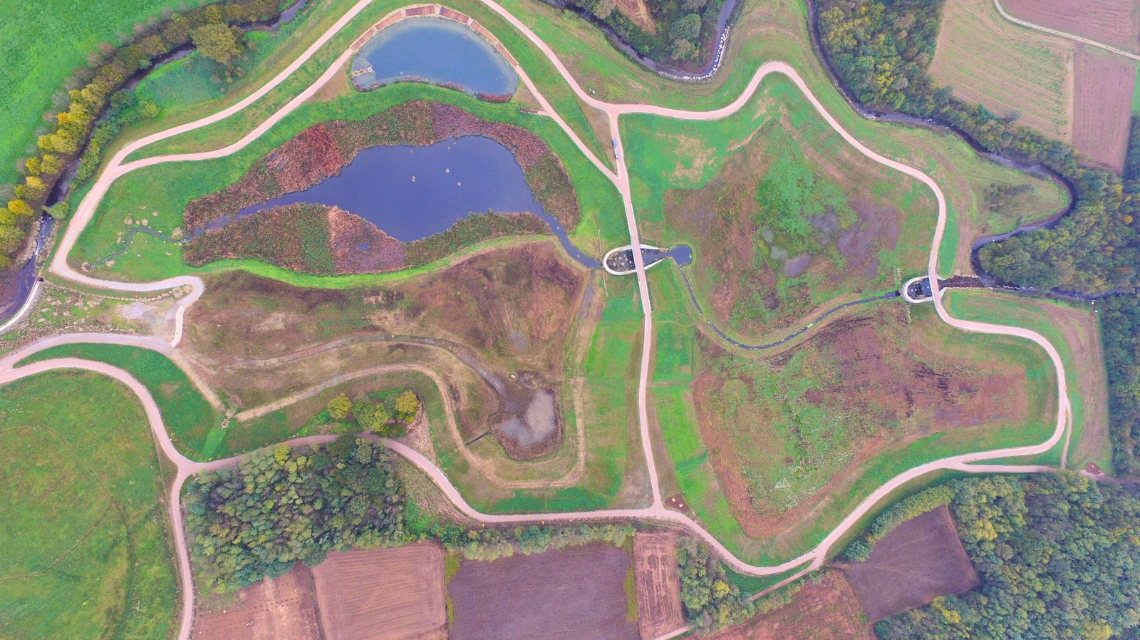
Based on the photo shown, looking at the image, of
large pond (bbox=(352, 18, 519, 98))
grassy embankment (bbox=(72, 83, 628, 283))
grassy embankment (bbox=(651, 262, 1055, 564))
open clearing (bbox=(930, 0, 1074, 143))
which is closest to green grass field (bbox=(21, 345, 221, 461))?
grassy embankment (bbox=(72, 83, 628, 283))

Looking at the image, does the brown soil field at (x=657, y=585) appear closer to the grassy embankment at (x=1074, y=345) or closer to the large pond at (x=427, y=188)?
the large pond at (x=427, y=188)

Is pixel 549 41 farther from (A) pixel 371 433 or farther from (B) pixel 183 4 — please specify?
(A) pixel 371 433

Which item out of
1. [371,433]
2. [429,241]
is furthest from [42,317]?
[429,241]

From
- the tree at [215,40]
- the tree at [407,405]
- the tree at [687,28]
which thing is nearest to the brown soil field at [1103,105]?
the tree at [687,28]

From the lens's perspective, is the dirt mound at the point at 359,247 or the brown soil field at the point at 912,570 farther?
the brown soil field at the point at 912,570

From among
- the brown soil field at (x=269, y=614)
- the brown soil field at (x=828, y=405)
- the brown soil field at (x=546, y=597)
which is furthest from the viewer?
the brown soil field at (x=828, y=405)

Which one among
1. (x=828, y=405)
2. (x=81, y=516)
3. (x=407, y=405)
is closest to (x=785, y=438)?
(x=828, y=405)

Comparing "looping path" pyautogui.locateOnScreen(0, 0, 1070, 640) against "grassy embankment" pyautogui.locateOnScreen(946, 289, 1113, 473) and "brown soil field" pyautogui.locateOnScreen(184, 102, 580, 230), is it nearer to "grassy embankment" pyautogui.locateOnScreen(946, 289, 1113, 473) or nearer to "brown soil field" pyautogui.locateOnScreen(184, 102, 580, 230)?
"grassy embankment" pyautogui.locateOnScreen(946, 289, 1113, 473)

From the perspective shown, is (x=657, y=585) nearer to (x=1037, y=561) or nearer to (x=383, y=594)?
(x=383, y=594)
